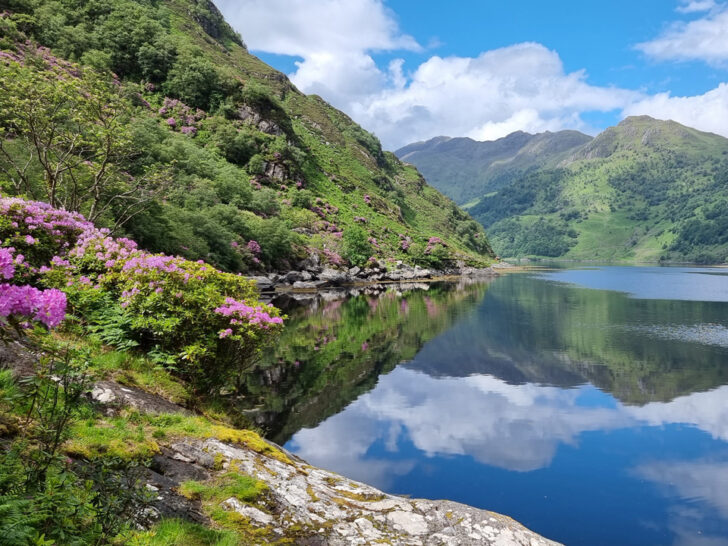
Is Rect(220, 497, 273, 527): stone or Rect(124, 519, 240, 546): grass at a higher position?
Rect(124, 519, 240, 546): grass

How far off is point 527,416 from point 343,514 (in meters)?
17.3

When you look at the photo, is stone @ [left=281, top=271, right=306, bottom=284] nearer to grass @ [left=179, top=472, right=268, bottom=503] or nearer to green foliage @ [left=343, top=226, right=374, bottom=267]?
green foliage @ [left=343, top=226, right=374, bottom=267]

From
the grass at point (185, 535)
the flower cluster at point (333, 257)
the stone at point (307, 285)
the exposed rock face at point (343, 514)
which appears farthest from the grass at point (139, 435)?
the flower cluster at point (333, 257)

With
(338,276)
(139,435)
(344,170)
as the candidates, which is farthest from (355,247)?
(139,435)

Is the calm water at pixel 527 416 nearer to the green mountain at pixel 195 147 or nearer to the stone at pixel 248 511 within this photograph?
the stone at pixel 248 511

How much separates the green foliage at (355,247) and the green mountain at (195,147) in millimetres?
241

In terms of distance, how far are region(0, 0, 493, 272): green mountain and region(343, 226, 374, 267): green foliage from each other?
241 mm

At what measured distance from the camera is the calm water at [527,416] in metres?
14.7

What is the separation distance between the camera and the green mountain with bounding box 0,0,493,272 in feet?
97.6

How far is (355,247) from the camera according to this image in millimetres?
86812

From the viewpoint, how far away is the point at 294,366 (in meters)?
27.5

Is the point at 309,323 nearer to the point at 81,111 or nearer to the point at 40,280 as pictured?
the point at 81,111

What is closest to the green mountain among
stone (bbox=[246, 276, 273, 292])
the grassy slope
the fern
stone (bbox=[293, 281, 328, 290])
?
the grassy slope

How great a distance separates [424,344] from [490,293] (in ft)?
143
